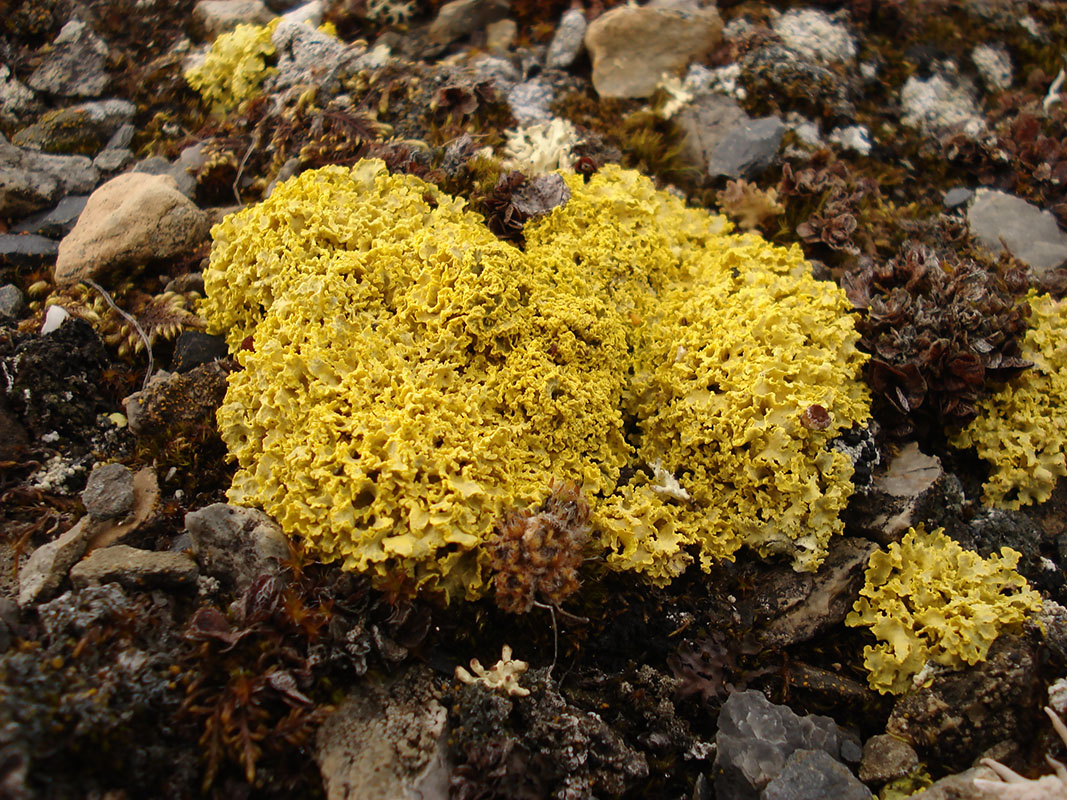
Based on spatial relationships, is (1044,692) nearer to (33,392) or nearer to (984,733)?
(984,733)

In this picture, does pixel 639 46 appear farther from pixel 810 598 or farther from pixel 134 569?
pixel 134 569

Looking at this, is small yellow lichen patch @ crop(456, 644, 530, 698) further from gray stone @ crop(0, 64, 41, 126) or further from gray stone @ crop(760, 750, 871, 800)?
gray stone @ crop(0, 64, 41, 126)

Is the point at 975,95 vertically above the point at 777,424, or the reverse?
the point at 975,95

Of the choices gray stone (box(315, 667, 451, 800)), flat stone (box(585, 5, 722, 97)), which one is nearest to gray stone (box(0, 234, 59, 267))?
gray stone (box(315, 667, 451, 800))

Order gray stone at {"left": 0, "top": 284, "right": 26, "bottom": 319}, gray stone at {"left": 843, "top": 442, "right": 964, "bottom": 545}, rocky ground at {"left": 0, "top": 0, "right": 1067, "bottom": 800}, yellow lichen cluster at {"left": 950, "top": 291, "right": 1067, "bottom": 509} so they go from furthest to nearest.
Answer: gray stone at {"left": 0, "top": 284, "right": 26, "bottom": 319} < yellow lichen cluster at {"left": 950, "top": 291, "right": 1067, "bottom": 509} < gray stone at {"left": 843, "top": 442, "right": 964, "bottom": 545} < rocky ground at {"left": 0, "top": 0, "right": 1067, "bottom": 800}

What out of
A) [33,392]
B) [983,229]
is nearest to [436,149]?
[33,392]

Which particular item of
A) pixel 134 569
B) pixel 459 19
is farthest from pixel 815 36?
pixel 134 569
